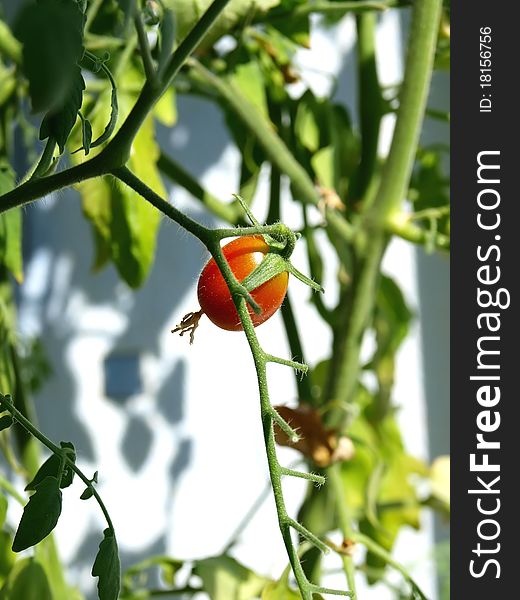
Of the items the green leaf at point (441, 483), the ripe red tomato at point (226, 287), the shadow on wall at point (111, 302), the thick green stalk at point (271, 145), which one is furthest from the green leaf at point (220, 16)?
the shadow on wall at point (111, 302)

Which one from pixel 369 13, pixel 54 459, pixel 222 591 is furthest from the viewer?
pixel 369 13

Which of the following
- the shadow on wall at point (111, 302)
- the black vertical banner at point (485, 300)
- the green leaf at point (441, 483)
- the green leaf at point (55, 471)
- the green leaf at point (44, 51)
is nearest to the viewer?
the green leaf at point (44, 51)

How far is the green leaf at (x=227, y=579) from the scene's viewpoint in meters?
0.46

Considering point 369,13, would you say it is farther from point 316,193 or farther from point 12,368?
point 12,368

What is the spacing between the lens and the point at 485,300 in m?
0.52

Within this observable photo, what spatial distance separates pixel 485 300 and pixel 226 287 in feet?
0.85

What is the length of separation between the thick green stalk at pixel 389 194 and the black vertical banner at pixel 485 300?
35 mm

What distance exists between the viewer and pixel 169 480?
45.7 inches

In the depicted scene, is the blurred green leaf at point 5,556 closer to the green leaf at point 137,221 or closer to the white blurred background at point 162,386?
the green leaf at point 137,221

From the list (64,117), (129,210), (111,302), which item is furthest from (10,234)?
(111,302)

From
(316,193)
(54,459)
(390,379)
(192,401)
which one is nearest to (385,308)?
(390,379)

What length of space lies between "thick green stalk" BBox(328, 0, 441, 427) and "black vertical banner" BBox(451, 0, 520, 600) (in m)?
0.03

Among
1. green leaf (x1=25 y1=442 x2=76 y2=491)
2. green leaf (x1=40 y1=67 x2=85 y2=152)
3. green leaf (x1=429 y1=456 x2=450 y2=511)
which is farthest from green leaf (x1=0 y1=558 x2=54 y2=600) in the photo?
green leaf (x1=429 y1=456 x2=450 y2=511)

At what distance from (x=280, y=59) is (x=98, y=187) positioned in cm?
19
